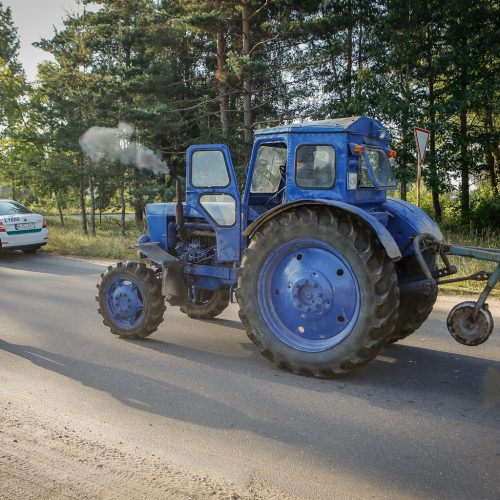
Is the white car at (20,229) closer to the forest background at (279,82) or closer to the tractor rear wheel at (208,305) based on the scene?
the forest background at (279,82)

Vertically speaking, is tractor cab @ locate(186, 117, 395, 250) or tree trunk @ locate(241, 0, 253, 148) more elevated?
tree trunk @ locate(241, 0, 253, 148)

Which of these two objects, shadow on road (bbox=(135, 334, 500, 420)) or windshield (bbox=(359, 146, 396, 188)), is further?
windshield (bbox=(359, 146, 396, 188))

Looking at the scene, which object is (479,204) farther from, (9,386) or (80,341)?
(9,386)

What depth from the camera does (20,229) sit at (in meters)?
13.3

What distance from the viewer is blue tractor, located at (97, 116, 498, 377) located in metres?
4.29

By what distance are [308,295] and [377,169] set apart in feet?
5.40

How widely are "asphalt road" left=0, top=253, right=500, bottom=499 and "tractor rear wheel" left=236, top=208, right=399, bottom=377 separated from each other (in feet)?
0.94

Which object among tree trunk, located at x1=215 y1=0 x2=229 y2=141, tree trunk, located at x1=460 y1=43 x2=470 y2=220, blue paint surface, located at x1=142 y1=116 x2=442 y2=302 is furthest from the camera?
tree trunk, located at x1=215 y1=0 x2=229 y2=141

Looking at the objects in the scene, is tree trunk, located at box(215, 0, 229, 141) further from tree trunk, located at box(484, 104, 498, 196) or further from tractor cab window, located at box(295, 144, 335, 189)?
tractor cab window, located at box(295, 144, 335, 189)

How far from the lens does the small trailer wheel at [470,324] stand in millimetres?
4094

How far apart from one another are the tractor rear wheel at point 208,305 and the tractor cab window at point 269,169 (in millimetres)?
1655

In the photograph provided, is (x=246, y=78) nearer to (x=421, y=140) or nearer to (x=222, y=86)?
(x=222, y=86)

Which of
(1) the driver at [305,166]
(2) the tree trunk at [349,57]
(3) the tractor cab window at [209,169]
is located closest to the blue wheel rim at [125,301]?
(3) the tractor cab window at [209,169]

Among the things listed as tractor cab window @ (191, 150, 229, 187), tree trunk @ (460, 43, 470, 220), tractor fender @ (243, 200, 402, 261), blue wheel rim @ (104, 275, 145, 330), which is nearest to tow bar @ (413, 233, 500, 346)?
tractor fender @ (243, 200, 402, 261)
